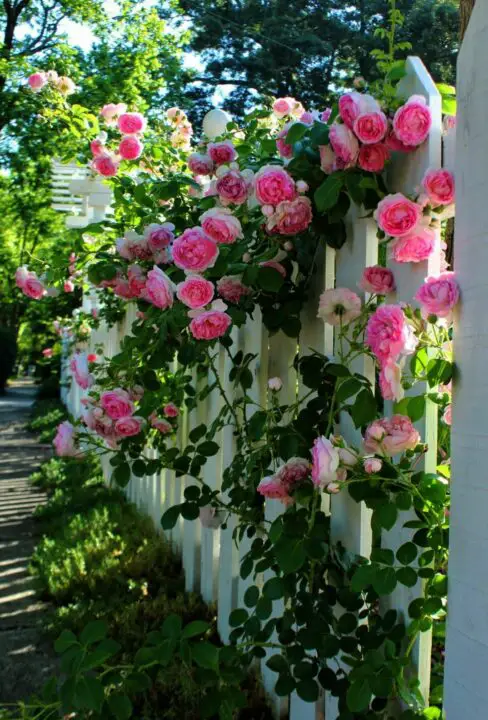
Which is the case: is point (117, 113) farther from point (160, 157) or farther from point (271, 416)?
point (271, 416)

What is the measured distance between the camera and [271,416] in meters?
1.87

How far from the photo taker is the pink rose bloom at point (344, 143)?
5.04ft

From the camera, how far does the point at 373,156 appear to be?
1545 mm

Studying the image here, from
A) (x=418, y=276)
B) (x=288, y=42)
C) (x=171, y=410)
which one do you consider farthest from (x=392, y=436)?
(x=288, y=42)

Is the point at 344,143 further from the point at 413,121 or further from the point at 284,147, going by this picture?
the point at 284,147

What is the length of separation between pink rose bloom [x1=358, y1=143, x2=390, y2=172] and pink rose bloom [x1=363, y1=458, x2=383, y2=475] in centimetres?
58

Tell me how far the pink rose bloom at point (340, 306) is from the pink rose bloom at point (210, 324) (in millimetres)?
268

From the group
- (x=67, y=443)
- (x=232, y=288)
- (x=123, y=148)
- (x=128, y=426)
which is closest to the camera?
→ (x=232, y=288)

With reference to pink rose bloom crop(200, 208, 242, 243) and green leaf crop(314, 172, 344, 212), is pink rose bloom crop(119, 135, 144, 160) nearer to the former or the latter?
pink rose bloom crop(200, 208, 242, 243)

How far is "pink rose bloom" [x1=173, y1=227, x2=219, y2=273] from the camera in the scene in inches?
70.8

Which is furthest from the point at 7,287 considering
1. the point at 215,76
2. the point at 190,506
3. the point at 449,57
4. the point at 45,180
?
the point at 190,506

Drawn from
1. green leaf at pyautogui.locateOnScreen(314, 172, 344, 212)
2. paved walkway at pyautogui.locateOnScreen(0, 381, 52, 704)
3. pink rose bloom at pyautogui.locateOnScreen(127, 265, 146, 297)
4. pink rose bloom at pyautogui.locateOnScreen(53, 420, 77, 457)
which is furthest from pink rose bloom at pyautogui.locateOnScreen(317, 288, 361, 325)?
paved walkway at pyautogui.locateOnScreen(0, 381, 52, 704)

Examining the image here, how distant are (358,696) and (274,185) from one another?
3.36 ft

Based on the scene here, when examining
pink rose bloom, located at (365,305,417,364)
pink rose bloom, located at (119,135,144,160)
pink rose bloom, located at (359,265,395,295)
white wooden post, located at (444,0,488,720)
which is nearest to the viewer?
white wooden post, located at (444,0,488,720)
